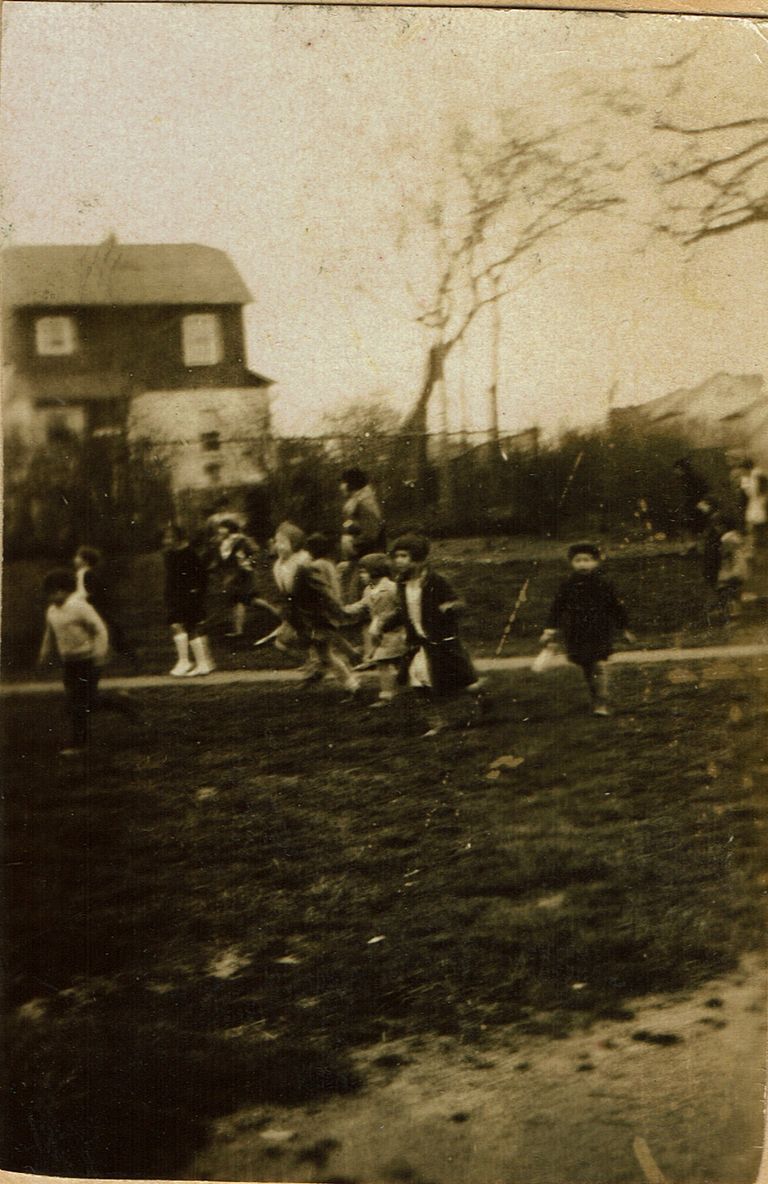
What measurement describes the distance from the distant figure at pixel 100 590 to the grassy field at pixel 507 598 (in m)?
0.02

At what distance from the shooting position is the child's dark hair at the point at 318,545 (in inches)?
105

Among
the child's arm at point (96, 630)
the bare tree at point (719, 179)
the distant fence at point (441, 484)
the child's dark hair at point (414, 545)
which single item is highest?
the bare tree at point (719, 179)

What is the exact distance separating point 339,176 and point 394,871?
1907mm

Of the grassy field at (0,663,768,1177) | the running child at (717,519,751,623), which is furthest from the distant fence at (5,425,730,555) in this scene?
the grassy field at (0,663,768,1177)

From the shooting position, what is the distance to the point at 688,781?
268 centimetres

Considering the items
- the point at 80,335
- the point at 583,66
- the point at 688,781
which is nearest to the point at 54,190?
the point at 80,335

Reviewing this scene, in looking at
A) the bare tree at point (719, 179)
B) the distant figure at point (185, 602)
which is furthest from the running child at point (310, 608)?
the bare tree at point (719, 179)

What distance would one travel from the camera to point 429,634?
2705mm

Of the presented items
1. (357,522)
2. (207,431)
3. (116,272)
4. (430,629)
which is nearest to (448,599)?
(430,629)

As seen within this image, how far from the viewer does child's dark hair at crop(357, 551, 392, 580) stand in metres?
2.69

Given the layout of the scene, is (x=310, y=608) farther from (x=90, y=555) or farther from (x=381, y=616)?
(x=90, y=555)

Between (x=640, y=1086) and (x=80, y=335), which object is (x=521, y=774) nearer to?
(x=640, y=1086)

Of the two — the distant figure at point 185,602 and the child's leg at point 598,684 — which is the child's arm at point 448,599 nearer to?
the child's leg at point 598,684

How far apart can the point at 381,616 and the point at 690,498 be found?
93 centimetres
